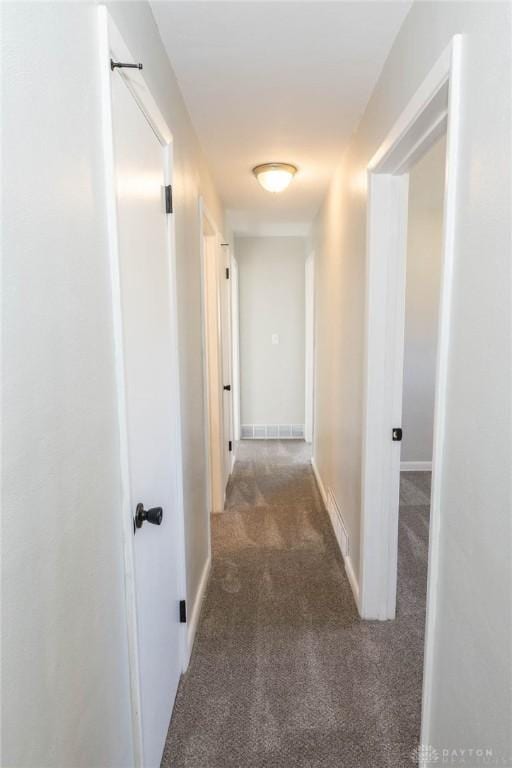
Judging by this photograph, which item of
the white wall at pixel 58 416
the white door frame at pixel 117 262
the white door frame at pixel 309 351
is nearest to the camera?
the white wall at pixel 58 416

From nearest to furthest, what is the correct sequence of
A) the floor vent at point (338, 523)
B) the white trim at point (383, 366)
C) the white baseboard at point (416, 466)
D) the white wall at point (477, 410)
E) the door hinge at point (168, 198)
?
1. the white wall at point (477, 410)
2. the door hinge at point (168, 198)
3. the white trim at point (383, 366)
4. the floor vent at point (338, 523)
5. the white baseboard at point (416, 466)

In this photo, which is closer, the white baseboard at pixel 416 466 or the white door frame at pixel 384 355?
the white door frame at pixel 384 355

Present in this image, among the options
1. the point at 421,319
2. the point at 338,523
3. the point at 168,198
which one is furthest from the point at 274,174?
the point at 338,523

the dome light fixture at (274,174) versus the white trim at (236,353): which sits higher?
the dome light fixture at (274,174)

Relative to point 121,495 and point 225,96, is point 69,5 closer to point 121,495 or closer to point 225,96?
point 121,495

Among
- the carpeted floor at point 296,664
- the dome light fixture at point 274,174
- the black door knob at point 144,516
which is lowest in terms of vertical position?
the carpeted floor at point 296,664

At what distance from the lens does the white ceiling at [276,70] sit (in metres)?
1.45

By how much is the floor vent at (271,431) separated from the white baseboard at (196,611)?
2.87m

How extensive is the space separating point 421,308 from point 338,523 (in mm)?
2244

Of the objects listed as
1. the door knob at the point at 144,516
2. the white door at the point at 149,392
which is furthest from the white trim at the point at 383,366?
the door knob at the point at 144,516

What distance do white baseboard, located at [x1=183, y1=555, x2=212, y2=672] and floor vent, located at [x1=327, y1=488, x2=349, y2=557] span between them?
31.5 inches

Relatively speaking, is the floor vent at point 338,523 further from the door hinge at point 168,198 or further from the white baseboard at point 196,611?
the door hinge at point 168,198

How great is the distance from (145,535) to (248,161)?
7.60 feet

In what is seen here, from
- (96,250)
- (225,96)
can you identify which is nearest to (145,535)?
(96,250)
